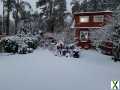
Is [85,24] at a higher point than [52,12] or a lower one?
lower

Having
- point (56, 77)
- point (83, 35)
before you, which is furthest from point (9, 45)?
point (56, 77)

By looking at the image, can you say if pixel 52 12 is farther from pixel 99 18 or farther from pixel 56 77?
pixel 56 77

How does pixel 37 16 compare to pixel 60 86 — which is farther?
pixel 37 16

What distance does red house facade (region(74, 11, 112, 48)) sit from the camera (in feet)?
107

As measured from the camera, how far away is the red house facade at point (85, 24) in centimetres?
3259

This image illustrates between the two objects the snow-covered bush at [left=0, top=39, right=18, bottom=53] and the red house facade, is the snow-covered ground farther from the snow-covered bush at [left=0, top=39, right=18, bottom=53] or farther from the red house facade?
the red house facade

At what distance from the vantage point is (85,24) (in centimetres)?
3362

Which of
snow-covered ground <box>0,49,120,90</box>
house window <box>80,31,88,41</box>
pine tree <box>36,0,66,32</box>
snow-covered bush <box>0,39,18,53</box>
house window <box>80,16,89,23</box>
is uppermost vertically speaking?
pine tree <box>36,0,66,32</box>

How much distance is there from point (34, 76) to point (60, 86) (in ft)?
8.93

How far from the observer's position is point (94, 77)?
14.7 meters

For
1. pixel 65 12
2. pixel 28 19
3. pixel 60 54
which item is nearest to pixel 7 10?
pixel 28 19

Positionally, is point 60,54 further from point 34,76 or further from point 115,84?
point 115,84

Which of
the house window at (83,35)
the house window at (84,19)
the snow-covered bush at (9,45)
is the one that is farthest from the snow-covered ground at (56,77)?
the house window at (84,19)

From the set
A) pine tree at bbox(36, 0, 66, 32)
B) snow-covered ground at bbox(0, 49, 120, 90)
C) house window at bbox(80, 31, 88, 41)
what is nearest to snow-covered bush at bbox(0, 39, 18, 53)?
snow-covered ground at bbox(0, 49, 120, 90)
